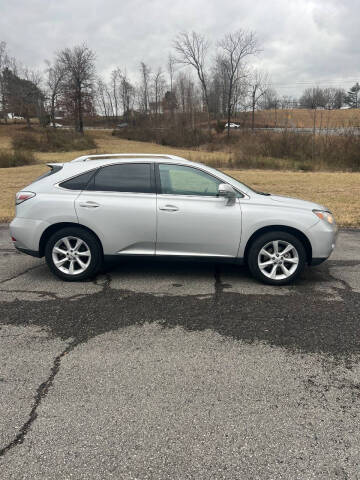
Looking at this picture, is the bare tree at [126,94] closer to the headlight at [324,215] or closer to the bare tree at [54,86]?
the bare tree at [54,86]

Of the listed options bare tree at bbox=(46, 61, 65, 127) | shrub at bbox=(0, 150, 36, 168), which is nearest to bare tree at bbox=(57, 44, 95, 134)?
bare tree at bbox=(46, 61, 65, 127)

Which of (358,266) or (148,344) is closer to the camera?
(148,344)

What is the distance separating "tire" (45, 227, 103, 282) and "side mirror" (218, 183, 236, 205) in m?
1.74

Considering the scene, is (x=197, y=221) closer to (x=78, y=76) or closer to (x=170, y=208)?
(x=170, y=208)

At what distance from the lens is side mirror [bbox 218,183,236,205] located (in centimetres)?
447

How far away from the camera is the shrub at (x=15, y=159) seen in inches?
910

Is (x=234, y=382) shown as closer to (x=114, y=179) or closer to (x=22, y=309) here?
(x=22, y=309)

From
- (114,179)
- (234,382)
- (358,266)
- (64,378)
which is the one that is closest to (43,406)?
(64,378)

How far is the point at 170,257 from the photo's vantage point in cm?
472

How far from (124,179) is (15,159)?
72.7 feet

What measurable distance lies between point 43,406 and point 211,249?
2.75m

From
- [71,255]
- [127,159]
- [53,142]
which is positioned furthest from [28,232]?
[53,142]

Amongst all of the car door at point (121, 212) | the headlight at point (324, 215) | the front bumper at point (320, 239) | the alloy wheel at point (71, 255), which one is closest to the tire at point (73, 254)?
the alloy wheel at point (71, 255)

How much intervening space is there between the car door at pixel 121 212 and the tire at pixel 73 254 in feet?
0.47
